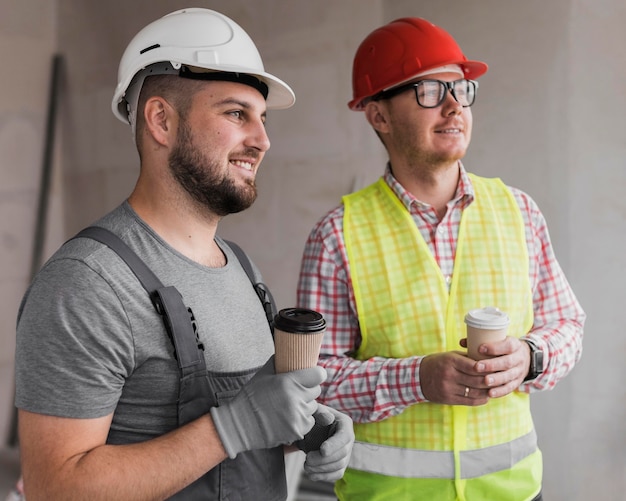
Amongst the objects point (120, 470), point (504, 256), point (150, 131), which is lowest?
point (120, 470)

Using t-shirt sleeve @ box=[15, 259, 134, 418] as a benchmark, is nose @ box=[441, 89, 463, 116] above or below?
above

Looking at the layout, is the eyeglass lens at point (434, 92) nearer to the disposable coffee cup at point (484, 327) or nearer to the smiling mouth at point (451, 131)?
the smiling mouth at point (451, 131)

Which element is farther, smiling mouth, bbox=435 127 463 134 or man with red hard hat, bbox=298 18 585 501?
smiling mouth, bbox=435 127 463 134

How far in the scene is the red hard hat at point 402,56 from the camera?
1.96 m

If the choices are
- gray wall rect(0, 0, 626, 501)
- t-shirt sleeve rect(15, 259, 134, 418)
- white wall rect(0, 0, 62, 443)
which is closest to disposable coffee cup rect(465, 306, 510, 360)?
t-shirt sleeve rect(15, 259, 134, 418)

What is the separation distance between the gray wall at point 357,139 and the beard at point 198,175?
1731mm

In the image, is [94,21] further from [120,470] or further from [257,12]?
[120,470]

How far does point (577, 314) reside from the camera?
6.61 ft

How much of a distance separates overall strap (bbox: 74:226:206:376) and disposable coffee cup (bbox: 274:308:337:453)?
159 mm

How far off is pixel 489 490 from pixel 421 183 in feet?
2.98

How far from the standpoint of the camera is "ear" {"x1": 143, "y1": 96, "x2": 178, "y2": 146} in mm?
1462

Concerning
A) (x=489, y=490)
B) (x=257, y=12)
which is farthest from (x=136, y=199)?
(x=257, y=12)

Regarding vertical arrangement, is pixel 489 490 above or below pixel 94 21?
below

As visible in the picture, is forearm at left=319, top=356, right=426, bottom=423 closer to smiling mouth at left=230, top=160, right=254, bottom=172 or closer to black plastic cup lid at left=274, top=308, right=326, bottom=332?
black plastic cup lid at left=274, top=308, right=326, bottom=332
